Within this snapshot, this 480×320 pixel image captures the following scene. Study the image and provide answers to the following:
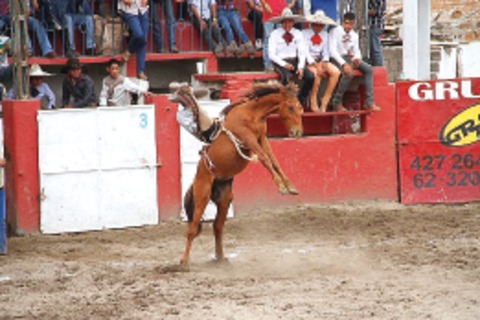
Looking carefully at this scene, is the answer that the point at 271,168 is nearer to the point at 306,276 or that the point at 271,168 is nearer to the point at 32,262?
the point at 306,276

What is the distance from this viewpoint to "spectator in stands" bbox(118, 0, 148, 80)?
16.3 m

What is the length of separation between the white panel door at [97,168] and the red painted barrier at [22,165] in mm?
98

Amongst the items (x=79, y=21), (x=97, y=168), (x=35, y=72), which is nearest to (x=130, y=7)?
(x=79, y=21)

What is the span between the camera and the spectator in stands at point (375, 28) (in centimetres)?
1762

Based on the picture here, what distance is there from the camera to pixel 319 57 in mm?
16672

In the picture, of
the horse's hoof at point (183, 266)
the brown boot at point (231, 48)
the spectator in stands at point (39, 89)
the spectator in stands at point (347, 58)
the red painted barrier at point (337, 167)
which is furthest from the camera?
the brown boot at point (231, 48)

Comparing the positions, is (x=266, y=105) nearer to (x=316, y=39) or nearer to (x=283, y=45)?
(x=283, y=45)

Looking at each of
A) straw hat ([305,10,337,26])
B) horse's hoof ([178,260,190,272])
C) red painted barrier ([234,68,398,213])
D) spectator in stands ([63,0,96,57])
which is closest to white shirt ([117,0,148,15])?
spectator in stands ([63,0,96,57])

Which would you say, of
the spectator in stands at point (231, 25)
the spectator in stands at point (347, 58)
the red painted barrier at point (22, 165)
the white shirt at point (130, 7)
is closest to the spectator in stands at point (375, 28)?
the spectator in stands at point (347, 58)

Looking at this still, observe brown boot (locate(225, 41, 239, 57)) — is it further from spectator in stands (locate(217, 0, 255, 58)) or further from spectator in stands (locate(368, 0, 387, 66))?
spectator in stands (locate(368, 0, 387, 66))

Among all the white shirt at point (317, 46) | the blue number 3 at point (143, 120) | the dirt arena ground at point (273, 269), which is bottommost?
the dirt arena ground at point (273, 269)

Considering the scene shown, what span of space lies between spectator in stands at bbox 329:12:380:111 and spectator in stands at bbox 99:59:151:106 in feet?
9.92

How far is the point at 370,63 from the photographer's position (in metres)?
17.4

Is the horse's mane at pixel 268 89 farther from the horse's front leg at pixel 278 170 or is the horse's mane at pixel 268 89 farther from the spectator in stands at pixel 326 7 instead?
the spectator in stands at pixel 326 7
